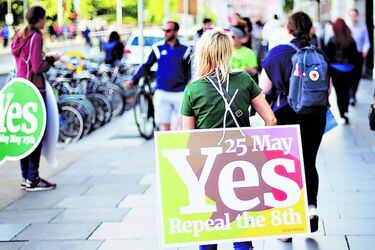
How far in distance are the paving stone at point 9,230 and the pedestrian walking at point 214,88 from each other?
2278mm

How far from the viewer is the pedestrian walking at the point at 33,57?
7.73 meters

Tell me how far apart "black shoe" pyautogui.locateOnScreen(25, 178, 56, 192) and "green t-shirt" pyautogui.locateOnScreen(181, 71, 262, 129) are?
12.9 feet

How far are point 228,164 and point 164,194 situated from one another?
413 millimetres

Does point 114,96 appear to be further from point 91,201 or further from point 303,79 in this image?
point 303,79

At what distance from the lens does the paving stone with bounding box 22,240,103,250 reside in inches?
226

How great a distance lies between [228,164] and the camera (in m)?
4.32

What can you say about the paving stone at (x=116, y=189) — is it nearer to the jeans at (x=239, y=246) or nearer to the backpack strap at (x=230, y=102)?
the jeans at (x=239, y=246)

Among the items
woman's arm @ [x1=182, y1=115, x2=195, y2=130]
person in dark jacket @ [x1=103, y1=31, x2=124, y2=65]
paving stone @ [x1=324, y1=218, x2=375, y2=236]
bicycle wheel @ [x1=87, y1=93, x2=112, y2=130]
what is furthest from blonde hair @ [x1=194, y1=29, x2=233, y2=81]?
person in dark jacket @ [x1=103, y1=31, x2=124, y2=65]

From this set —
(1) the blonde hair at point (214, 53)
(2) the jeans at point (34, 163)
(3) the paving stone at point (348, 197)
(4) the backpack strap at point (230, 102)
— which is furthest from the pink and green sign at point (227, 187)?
(2) the jeans at point (34, 163)

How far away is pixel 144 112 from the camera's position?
12.1 meters

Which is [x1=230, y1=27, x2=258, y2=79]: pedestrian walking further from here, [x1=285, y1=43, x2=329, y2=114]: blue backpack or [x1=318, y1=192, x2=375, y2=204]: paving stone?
[x1=285, y1=43, x2=329, y2=114]: blue backpack

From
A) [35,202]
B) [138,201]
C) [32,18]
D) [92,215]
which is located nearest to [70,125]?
[32,18]

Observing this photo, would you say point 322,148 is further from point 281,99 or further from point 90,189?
point 281,99

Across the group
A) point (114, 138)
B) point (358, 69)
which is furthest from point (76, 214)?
point (358, 69)
